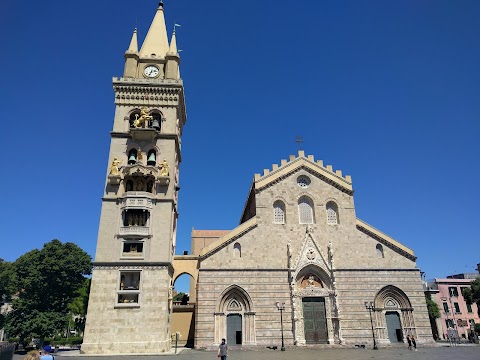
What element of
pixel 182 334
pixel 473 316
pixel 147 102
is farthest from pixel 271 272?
pixel 473 316

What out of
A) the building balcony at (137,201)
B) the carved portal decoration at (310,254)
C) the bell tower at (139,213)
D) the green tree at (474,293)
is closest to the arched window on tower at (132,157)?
the bell tower at (139,213)

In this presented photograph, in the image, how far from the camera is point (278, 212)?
35.2m

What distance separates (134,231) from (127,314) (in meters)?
6.80

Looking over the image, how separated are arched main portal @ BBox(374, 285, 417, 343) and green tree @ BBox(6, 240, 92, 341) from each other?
37374 millimetres

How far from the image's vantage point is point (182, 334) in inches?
1483

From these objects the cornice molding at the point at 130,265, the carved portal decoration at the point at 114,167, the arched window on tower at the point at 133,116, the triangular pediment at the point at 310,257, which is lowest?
the cornice molding at the point at 130,265

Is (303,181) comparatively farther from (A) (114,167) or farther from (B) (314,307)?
(A) (114,167)

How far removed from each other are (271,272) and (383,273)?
36.8 ft

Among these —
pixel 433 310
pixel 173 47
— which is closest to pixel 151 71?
pixel 173 47

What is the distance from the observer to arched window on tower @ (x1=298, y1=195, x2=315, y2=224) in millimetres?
35125

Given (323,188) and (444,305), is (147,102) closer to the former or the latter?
(323,188)

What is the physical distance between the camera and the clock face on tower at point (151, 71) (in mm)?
35594

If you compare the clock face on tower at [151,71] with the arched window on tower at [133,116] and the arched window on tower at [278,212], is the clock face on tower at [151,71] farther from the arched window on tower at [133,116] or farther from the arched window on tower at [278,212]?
the arched window on tower at [278,212]

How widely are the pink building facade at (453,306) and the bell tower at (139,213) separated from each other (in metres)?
46.9
